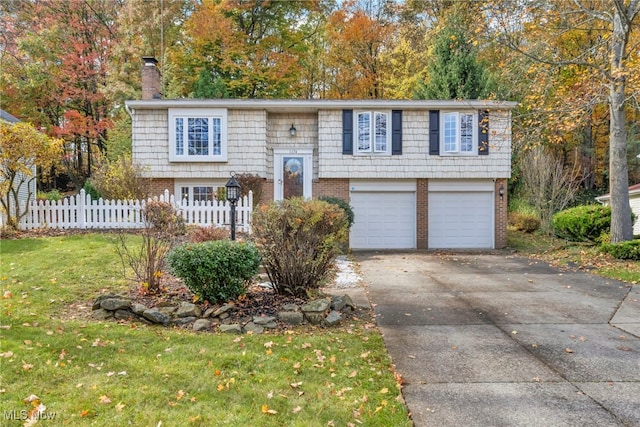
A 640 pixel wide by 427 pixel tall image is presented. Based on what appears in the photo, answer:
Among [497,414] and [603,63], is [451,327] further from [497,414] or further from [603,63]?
[603,63]

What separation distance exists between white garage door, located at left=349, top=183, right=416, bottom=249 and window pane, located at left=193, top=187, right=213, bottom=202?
5008mm

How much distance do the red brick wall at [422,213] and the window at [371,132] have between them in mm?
1736

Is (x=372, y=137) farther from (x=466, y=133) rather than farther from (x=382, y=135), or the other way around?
(x=466, y=133)

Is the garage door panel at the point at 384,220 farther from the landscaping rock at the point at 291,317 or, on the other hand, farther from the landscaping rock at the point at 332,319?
the landscaping rock at the point at 291,317

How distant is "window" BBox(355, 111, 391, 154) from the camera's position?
14.4 m

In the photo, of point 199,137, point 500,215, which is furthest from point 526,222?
point 199,137

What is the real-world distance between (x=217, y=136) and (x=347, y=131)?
4.46 meters

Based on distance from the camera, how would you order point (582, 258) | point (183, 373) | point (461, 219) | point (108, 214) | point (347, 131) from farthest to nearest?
point (461, 219)
point (347, 131)
point (108, 214)
point (582, 258)
point (183, 373)

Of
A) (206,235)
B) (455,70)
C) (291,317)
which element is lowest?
(291,317)

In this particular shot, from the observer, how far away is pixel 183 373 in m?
3.48

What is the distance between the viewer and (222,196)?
44.0 ft

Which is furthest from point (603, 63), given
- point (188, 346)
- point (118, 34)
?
point (118, 34)

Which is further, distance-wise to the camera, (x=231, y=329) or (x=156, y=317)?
(x=156, y=317)

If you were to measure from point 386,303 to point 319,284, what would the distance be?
40.6 inches
